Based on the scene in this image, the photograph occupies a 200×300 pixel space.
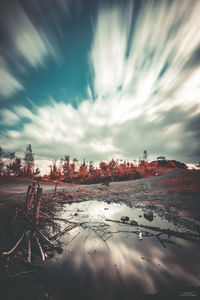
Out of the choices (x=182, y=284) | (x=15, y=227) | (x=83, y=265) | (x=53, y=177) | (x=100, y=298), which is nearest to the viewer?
(x=100, y=298)

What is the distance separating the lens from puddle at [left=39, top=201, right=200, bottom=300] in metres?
→ 1.77

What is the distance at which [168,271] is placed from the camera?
2.01 meters

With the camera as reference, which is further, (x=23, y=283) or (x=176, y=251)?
(x=176, y=251)

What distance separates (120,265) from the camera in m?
2.22

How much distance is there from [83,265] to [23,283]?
1055 millimetres

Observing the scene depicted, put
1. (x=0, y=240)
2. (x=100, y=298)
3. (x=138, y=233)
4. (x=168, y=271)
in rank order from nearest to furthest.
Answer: (x=100, y=298) < (x=168, y=271) < (x=0, y=240) < (x=138, y=233)

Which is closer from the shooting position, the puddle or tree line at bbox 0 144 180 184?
the puddle

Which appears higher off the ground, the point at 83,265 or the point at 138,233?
the point at 138,233

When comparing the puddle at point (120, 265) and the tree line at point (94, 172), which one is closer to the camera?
the puddle at point (120, 265)

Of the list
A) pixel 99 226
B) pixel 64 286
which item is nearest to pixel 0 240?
pixel 64 286

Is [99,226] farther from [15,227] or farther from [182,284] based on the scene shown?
[15,227]

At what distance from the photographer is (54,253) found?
2.53 m

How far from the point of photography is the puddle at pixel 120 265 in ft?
5.80

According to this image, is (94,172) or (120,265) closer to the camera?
(120,265)
